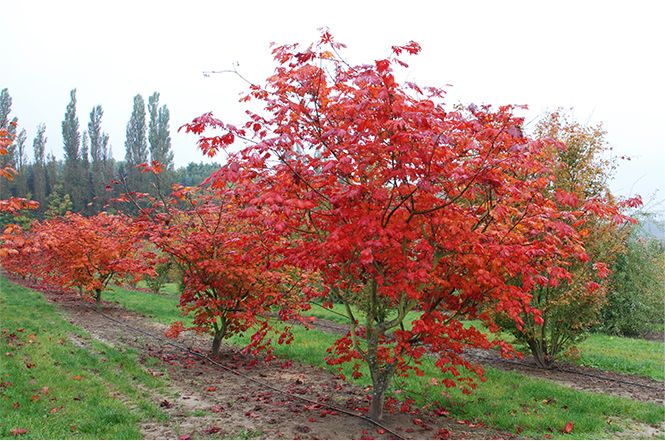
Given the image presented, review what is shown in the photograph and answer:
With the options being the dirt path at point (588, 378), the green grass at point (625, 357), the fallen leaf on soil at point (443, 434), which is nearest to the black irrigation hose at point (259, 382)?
the fallen leaf on soil at point (443, 434)

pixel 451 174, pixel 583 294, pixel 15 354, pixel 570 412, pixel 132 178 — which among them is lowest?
pixel 570 412

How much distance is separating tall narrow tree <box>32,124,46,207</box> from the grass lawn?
4804cm

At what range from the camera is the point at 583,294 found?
775 cm

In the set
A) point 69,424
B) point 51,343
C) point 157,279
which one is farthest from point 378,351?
point 157,279

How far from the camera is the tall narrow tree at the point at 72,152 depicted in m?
47.8

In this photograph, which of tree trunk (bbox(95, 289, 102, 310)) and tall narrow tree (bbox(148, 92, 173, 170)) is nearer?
tree trunk (bbox(95, 289, 102, 310))

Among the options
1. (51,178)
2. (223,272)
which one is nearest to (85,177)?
(51,178)

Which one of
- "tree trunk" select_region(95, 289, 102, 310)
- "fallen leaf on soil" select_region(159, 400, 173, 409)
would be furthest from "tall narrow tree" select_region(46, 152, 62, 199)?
"fallen leaf on soil" select_region(159, 400, 173, 409)

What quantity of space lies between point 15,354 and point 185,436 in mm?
4028

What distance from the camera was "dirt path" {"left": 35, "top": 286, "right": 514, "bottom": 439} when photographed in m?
4.68

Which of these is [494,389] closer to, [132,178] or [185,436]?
[185,436]

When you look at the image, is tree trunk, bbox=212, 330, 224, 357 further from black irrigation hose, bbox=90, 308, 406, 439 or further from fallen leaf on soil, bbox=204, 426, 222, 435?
fallen leaf on soil, bbox=204, 426, 222, 435

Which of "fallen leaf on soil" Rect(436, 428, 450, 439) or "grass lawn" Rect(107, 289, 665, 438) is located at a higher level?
"fallen leaf on soil" Rect(436, 428, 450, 439)

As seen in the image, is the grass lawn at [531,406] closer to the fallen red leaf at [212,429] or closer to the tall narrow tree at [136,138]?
the fallen red leaf at [212,429]
